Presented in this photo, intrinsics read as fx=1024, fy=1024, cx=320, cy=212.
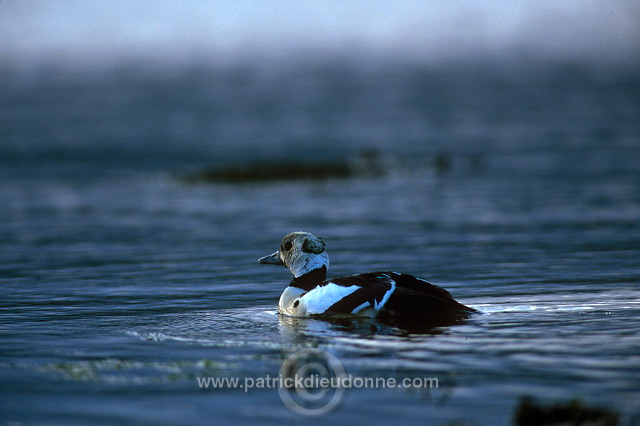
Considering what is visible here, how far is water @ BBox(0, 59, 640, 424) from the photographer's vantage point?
25.0ft

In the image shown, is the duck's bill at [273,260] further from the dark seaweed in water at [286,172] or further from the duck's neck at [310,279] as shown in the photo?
the dark seaweed in water at [286,172]

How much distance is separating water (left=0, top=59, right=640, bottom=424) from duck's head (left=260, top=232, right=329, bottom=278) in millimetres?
614

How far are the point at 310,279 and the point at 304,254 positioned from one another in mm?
306

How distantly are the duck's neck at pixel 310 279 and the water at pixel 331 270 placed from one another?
18.5 inches

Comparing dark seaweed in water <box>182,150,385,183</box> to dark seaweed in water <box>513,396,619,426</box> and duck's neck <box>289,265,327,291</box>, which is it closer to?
duck's neck <box>289,265,327,291</box>

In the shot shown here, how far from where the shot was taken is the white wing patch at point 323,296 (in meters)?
10.6

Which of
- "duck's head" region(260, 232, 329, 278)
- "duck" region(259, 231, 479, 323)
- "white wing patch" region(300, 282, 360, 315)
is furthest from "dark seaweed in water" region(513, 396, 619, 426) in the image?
"duck's head" region(260, 232, 329, 278)

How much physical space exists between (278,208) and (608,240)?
31.1ft

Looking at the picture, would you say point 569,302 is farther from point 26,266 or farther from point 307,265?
point 26,266

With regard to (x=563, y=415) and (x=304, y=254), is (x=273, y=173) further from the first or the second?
(x=563, y=415)

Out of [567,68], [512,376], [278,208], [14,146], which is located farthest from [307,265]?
[567,68]

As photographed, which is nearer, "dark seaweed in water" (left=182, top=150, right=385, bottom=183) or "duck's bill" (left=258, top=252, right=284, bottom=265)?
"duck's bill" (left=258, top=252, right=284, bottom=265)

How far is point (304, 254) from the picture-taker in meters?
12.0

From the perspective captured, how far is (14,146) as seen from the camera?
53156 mm
